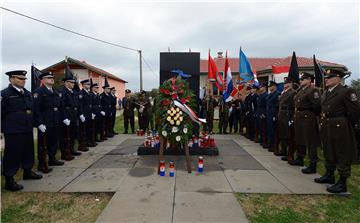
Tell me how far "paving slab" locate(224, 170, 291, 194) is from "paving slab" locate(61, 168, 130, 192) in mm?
2178

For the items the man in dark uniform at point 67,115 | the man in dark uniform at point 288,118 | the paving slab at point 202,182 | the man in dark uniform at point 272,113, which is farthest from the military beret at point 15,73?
the man in dark uniform at point 272,113

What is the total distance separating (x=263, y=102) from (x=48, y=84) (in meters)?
5.95

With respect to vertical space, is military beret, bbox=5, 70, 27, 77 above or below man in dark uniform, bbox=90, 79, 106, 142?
above

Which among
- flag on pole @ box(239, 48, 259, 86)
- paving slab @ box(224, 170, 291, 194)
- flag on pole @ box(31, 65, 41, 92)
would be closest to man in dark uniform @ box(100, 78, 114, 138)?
flag on pole @ box(31, 65, 41, 92)

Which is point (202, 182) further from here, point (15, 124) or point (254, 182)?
point (15, 124)

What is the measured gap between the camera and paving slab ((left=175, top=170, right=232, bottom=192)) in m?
4.07

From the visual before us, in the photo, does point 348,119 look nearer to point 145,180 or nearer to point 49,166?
point 145,180

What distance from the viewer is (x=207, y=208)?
11.0 ft

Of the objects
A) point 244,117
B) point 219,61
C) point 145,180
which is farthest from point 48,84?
point 219,61

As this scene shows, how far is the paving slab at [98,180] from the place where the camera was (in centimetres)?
409

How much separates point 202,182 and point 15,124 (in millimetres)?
3549

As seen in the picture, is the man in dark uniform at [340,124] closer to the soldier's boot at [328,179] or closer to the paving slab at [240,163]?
the soldier's boot at [328,179]

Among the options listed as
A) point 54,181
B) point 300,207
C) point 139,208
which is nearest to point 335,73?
point 300,207

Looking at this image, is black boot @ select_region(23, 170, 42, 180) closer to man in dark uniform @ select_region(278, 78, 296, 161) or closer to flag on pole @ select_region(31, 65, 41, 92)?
flag on pole @ select_region(31, 65, 41, 92)
